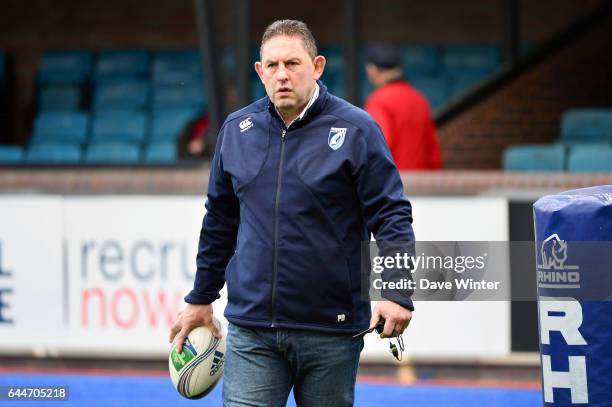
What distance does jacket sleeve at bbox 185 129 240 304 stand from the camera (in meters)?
4.87

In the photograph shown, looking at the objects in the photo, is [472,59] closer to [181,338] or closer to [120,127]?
[120,127]

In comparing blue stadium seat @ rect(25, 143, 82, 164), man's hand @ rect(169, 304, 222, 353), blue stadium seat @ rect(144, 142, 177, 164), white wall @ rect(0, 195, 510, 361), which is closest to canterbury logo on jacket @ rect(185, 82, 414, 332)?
man's hand @ rect(169, 304, 222, 353)

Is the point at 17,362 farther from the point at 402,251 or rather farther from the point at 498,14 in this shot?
the point at 498,14

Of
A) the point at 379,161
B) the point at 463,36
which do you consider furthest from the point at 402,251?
the point at 463,36

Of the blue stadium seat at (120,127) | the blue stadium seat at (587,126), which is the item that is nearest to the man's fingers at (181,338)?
the blue stadium seat at (587,126)

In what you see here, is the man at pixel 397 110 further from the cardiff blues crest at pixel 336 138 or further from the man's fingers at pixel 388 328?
the man's fingers at pixel 388 328

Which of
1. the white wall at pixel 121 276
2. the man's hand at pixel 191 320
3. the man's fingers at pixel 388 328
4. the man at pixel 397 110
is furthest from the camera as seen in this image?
the man at pixel 397 110

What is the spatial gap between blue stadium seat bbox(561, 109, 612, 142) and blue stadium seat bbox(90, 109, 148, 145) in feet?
12.7

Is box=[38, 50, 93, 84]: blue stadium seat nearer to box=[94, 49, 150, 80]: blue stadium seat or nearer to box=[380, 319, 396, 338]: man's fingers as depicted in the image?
box=[94, 49, 150, 80]: blue stadium seat

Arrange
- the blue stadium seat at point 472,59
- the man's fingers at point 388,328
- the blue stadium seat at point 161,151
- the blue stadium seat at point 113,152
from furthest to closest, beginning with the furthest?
the blue stadium seat at point 472,59 < the blue stadium seat at point 161,151 < the blue stadium seat at point 113,152 < the man's fingers at point 388,328

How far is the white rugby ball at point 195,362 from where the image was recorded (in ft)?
16.5

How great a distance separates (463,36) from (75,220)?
247 inches

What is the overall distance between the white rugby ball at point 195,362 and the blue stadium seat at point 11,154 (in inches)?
243

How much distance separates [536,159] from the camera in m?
10.9
